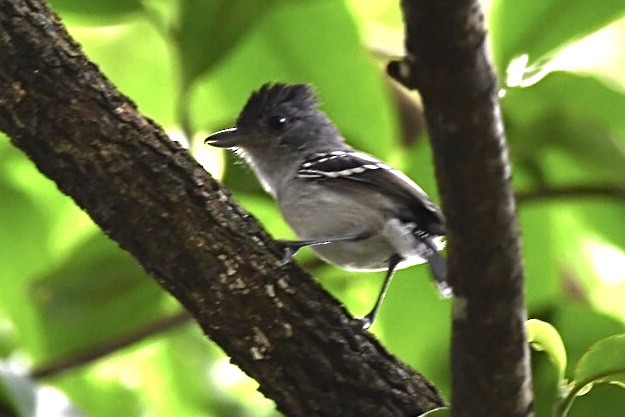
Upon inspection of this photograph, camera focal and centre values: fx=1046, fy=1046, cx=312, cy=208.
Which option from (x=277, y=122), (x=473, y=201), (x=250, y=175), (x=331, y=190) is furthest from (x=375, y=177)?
(x=473, y=201)

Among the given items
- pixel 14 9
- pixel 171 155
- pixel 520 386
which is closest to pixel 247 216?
pixel 171 155

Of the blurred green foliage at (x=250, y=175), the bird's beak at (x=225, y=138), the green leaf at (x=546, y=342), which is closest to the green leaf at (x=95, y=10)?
the blurred green foliage at (x=250, y=175)

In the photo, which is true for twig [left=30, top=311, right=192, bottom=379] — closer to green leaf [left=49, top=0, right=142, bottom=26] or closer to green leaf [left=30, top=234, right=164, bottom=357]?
green leaf [left=30, top=234, right=164, bottom=357]

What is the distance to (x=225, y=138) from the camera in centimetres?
247

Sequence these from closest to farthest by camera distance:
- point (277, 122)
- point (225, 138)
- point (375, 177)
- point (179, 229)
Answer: point (179, 229) → point (375, 177) → point (225, 138) → point (277, 122)

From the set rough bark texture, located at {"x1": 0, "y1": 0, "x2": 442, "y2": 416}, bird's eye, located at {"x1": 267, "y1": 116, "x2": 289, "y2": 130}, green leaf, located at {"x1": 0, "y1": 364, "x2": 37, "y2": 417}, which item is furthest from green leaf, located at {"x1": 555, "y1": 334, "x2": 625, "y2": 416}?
bird's eye, located at {"x1": 267, "y1": 116, "x2": 289, "y2": 130}

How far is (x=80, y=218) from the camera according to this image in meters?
2.79

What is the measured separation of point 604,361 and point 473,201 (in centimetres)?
43

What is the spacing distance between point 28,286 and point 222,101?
649 mm

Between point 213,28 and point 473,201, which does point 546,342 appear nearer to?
point 473,201

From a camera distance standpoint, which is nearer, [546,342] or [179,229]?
[546,342]

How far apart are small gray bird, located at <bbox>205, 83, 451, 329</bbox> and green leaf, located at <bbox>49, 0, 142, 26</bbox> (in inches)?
13.5

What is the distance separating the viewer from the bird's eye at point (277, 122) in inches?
104

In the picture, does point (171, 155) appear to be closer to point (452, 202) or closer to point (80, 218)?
point (452, 202)
